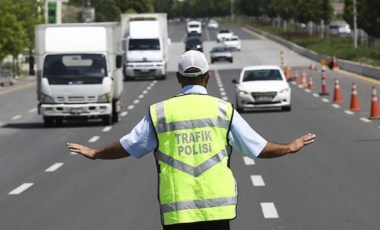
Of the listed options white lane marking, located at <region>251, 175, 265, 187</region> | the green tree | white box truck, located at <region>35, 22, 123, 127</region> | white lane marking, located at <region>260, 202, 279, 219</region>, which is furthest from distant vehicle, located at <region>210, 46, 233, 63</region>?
white lane marking, located at <region>260, 202, 279, 219</region>

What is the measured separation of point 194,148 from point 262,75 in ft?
91.7

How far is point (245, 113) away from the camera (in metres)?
32.8

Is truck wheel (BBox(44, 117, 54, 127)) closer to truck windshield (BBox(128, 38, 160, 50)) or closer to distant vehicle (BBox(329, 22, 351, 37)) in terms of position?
truck windshield (BBox(128, 38, 160, 50))

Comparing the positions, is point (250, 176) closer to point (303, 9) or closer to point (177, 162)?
point (177, 162)

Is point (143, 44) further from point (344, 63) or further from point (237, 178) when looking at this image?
point (237, 178)

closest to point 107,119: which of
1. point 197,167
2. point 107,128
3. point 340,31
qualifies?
point 107,128

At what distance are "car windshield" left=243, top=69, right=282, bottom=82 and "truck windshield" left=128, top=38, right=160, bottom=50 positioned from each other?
2268cm

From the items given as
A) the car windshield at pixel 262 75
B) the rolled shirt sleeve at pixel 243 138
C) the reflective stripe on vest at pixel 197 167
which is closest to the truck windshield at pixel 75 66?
the car windshield at pixel 262 75

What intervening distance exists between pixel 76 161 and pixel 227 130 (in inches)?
567

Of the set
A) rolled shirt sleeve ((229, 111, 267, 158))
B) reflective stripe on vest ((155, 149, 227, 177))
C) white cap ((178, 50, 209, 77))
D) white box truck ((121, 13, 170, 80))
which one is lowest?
white box truck ((121, 13, 170, 80))

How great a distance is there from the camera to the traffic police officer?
5.76 m

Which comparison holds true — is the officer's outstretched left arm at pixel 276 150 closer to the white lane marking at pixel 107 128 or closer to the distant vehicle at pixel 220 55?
the white lane marking at pixel 107 128

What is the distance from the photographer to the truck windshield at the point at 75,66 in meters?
29.0

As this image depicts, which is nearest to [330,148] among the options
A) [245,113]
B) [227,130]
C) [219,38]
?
[245,113]
